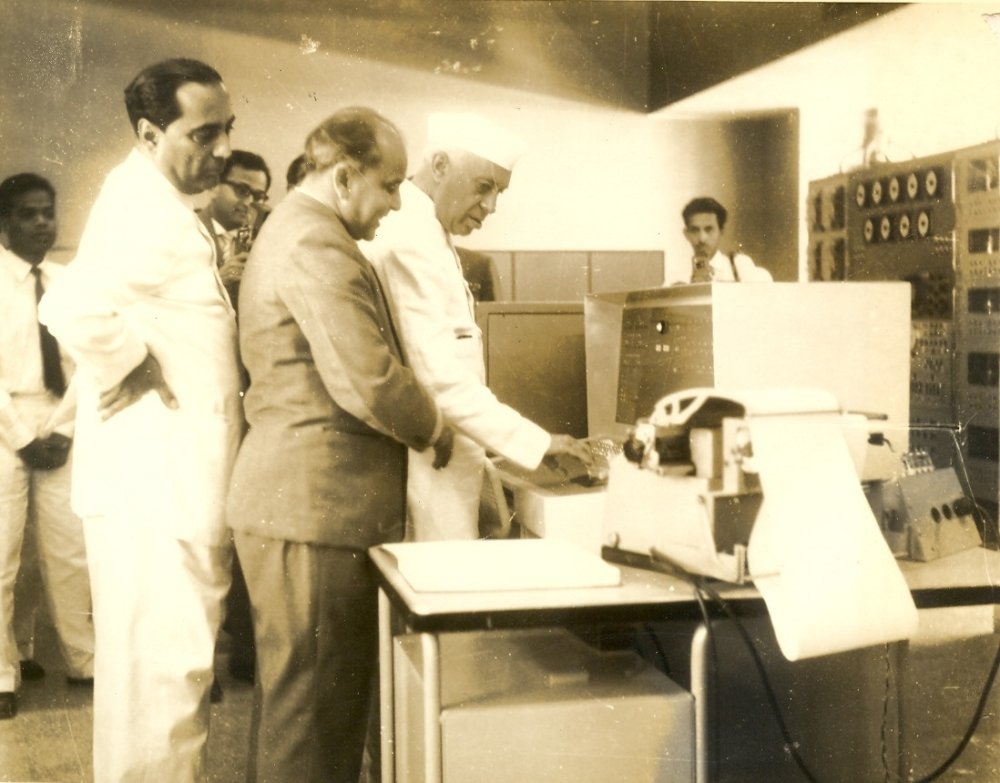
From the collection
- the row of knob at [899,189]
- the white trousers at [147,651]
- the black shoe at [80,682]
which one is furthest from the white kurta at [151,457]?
the row of knob at [899,189]

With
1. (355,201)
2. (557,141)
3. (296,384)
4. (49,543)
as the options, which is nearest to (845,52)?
(557,141)

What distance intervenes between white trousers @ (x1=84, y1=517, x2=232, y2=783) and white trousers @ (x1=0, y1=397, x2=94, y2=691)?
87 mm

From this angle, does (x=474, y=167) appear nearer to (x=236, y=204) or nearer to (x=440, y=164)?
(x=440, y=164)

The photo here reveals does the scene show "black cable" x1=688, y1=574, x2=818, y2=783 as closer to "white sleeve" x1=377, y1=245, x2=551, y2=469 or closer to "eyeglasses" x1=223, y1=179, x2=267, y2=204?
"white sleeve" x1=377, y1=245, x2=551, y2=469

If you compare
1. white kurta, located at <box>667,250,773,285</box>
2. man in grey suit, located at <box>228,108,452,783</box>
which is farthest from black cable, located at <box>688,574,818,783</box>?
white kurta, located at <box>667,250,773,285</box>

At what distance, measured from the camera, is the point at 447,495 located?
2059 mm

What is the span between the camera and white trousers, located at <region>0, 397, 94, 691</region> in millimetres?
1998

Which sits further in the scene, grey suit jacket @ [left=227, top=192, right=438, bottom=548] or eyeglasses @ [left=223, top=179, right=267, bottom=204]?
eyeglasses @ [left=223, top=179, right=267, bottom=204]

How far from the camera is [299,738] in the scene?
181 centimetres

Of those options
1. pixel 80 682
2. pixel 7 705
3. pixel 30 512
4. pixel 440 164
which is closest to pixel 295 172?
pixel 440 164

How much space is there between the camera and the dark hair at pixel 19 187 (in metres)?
1.95

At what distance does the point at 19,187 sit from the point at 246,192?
18.0 inches

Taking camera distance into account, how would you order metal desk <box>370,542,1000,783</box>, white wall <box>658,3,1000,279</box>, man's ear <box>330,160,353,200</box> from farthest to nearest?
white wall <box>658,3,1000,279</box> → man's ear <box>330,160,353,200</box> → metal desk <box>370,542,1000,783</box>

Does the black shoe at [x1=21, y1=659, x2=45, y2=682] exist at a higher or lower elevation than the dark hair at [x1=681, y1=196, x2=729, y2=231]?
lower
